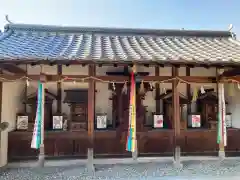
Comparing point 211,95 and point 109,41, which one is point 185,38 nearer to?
point 211,95

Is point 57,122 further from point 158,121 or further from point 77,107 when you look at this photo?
point 158,121

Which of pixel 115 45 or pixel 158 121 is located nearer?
pixel 115 45

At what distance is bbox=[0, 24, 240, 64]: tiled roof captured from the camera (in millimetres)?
5488

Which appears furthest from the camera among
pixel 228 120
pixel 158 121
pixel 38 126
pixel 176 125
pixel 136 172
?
pixel 228 120

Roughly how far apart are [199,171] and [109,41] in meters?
5.09

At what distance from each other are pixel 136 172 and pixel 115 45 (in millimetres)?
4022

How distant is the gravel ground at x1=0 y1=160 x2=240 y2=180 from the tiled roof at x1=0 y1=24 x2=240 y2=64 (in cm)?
302

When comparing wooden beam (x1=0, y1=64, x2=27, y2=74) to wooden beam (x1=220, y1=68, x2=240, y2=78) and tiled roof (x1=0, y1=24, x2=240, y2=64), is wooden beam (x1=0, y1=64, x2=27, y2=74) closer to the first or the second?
tiled roof (x1=0, y1=24, x2=240, y2=64)

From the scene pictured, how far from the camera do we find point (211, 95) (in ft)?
24.8

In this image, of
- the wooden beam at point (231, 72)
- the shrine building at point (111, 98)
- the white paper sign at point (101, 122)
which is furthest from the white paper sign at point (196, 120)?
the white paper sign at point (101, 122)

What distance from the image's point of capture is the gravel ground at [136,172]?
554cm

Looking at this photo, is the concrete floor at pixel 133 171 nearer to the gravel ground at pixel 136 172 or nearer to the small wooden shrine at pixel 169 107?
the gravel ground at pixel 136 172

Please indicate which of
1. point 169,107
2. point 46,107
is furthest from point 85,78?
point 169,107

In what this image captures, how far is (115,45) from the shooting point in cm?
716
